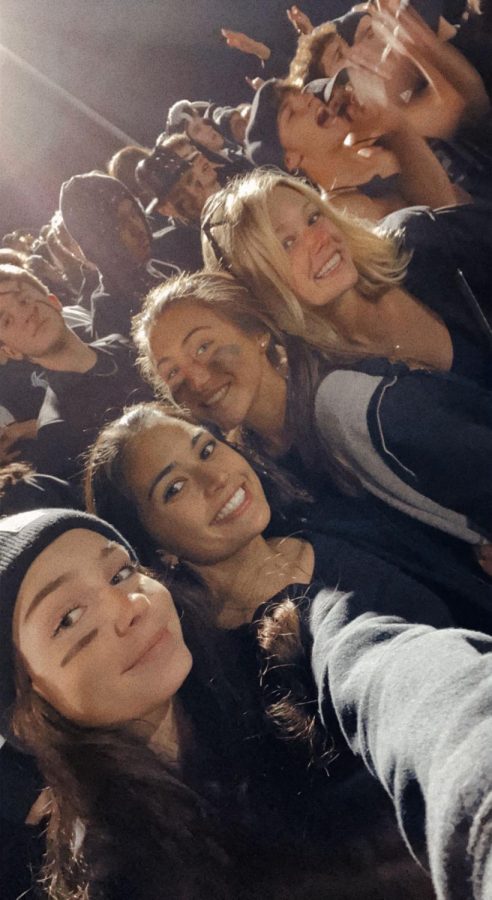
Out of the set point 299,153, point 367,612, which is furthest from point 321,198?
point 367,612

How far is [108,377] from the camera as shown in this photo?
1.17m

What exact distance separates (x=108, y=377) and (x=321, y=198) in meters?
0.55

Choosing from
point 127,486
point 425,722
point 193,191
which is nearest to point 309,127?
point 193,191

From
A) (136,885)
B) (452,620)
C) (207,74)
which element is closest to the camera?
(136,885)

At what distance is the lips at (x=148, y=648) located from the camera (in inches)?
31.9

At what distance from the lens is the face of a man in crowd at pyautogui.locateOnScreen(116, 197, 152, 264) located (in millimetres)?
1294

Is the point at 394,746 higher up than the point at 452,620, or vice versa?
the point at 394,746

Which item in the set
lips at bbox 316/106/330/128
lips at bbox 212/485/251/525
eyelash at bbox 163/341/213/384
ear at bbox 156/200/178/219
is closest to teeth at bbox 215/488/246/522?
lips at bbox 212/485/251/525

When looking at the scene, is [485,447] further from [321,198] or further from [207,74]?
[207,74]

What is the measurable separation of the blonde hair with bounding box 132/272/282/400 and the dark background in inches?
19.8

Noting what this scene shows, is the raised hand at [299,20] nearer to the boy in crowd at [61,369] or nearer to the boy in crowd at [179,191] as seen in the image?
the boy in crowd at [179,191]

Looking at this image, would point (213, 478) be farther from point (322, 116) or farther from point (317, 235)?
point (322, 116)

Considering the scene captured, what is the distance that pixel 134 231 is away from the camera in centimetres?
131

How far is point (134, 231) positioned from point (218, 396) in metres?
0.47
